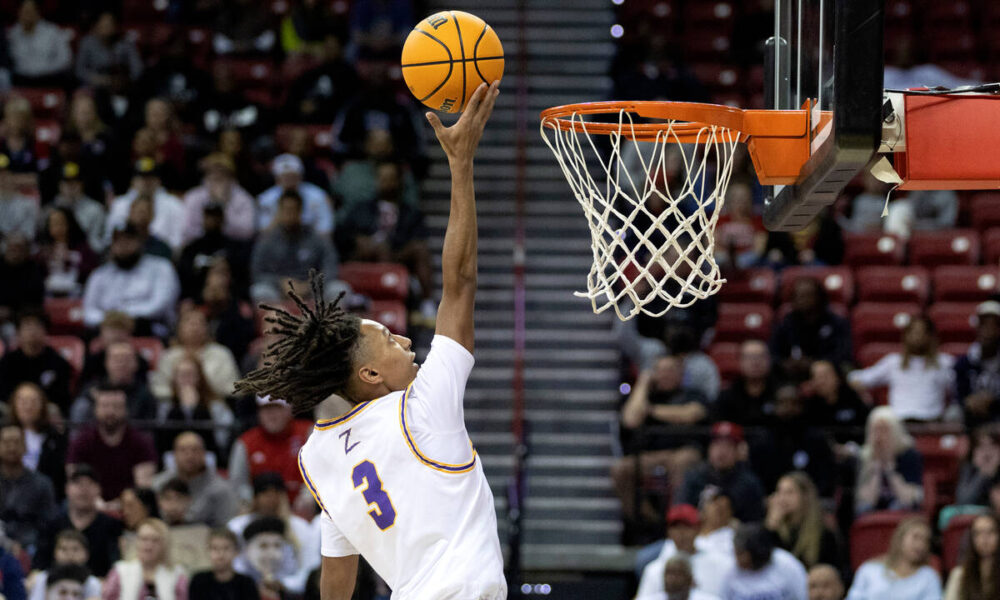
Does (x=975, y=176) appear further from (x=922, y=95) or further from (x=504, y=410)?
(x=504, y=410)

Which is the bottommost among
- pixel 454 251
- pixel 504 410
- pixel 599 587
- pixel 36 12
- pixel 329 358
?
pixel 599 587

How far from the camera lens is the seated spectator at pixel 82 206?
35.3 ft

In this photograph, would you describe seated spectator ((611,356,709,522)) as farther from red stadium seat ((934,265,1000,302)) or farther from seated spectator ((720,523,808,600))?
red stadium seat ((934,265,1000,302))

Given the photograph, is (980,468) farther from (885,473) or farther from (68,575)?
(68,575)

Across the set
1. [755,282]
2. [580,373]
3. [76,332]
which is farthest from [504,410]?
[76,332]

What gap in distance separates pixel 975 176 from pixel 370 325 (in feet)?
6.58

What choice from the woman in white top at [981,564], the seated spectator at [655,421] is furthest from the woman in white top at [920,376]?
the woman in white top at [981,564]

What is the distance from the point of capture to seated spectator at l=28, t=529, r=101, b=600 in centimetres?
750

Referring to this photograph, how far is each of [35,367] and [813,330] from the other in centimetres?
536

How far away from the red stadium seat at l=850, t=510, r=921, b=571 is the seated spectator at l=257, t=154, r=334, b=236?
15.0 feet

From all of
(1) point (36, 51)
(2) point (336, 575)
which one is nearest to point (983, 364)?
(2) point (336, 575)

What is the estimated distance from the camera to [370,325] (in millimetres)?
3805

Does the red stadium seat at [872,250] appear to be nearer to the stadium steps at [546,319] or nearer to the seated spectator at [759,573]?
the stadium steps at [546,319]

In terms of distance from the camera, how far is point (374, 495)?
371 centimetres
